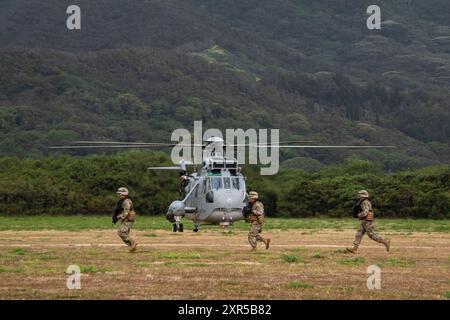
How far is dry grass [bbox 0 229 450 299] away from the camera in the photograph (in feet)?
70.9


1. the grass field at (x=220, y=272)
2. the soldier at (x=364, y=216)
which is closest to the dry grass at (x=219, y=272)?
the grass field at (x=220, y=272)

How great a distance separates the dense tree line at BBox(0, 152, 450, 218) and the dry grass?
6371cm

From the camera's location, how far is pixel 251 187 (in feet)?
348

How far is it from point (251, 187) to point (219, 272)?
3151 inches

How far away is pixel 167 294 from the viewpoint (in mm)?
21250

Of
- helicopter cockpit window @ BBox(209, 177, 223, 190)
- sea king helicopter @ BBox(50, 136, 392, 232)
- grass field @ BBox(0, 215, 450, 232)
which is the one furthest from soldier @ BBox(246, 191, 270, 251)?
grass field @ BBox(0, 215, 450, 232)

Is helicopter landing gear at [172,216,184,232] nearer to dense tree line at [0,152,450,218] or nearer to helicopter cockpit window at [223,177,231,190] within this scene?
helicopter cockpit window at [223,177,231,190]

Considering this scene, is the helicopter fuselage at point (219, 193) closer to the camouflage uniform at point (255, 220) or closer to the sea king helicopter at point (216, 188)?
the sea king helicopter at point (216, 188)

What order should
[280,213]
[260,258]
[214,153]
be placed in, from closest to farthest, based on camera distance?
[260,258]
[214,153]
[280,213]

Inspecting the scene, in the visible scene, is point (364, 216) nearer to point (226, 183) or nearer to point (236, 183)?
point (236, 183)

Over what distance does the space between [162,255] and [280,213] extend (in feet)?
237
